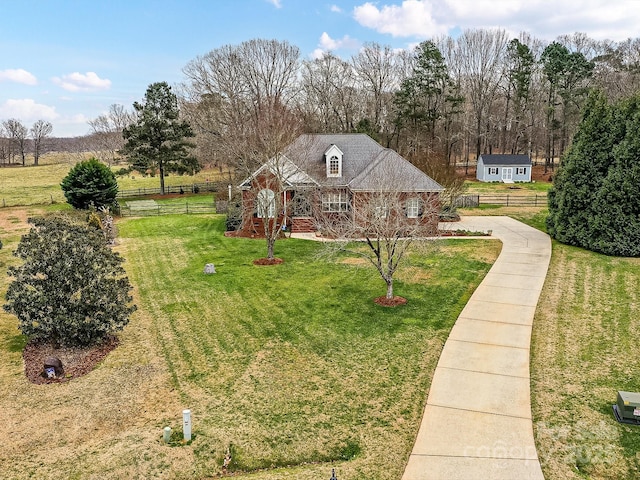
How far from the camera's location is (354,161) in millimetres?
27203

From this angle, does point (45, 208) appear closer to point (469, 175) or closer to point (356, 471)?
point (356, 471)

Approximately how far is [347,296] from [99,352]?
752cm

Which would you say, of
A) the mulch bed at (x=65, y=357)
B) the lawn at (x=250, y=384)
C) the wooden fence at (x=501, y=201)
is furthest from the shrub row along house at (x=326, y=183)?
the mulch bed at (x=65, y=357)

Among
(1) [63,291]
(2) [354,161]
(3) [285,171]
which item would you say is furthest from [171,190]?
(1) [63,291]

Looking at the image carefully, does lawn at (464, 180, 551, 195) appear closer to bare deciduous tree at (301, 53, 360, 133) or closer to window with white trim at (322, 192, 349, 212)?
bare deciduous tree at (301, 53, 360, 133)

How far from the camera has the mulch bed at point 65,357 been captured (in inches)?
412

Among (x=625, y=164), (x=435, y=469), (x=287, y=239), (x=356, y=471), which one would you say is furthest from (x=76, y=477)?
(x=625, y=164)

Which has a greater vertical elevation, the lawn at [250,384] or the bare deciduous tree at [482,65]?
the bare deciduous tree at [482,65]

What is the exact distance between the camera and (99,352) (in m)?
11.6

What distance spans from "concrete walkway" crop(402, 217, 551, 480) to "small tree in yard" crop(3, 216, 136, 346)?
8.08m

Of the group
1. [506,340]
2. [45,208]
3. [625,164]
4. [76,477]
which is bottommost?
[76,477]

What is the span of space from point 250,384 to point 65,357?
4917 mm

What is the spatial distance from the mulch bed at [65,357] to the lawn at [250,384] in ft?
0.78

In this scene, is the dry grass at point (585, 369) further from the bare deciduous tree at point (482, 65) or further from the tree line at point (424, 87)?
the bare deciduous tree at point (482, 65)
